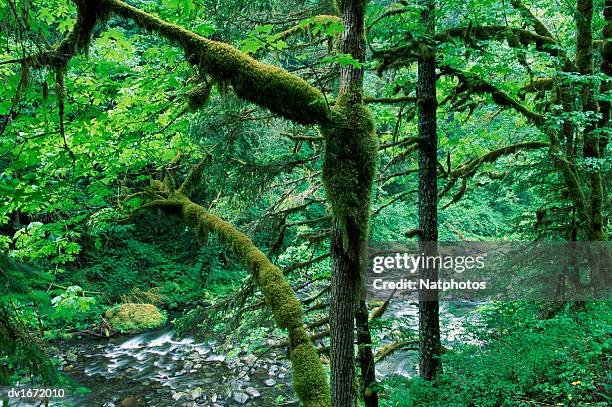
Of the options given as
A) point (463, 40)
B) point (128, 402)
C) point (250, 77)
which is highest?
point (463, 40)

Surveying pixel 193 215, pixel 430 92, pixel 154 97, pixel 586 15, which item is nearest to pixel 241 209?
pixel 193 215

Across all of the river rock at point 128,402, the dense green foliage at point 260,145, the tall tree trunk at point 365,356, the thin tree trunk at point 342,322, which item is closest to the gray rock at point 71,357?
the river rock at point 128,402

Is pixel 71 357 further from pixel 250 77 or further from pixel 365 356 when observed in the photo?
pixel 250 77

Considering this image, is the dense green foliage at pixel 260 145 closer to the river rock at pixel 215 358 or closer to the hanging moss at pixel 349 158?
the hanging moss at pixel 349 158

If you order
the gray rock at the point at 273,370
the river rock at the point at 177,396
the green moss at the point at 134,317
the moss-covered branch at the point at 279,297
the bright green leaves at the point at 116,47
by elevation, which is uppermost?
the bright green leaves at the point at 116,47

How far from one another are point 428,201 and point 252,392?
596 centimetres

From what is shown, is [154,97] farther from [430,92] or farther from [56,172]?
[430,92]

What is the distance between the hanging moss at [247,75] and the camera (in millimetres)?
2949

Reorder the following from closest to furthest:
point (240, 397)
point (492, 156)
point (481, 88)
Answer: point (481, 88) < point (492, 156) < point (240, 397)

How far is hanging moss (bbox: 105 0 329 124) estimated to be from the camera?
2949 mm

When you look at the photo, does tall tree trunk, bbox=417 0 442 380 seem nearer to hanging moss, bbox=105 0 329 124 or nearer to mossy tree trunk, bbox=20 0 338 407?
mossy tree trunk, bbox=20 0 338 407

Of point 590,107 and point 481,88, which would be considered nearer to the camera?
point 481,88

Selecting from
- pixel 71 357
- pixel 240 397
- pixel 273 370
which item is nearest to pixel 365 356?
pixel 240 397

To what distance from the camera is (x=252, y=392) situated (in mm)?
8898
